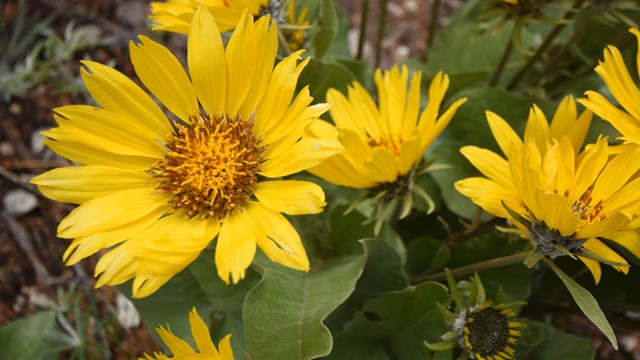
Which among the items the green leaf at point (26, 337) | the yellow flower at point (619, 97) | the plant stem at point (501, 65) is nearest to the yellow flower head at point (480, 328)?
the yellow flower at point (619, 97)

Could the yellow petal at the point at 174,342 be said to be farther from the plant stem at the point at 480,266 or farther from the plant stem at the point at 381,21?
the plant stem at the point at 381,21

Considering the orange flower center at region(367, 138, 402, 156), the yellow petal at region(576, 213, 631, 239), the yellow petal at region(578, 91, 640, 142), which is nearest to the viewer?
the yellow petal at region(576, 213, 631, 239)

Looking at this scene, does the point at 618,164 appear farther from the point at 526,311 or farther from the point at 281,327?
the point at 526,311

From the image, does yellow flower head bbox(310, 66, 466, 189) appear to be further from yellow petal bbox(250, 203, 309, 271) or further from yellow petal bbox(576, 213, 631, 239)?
yellow petal bbox(576, 213, 631, 239)

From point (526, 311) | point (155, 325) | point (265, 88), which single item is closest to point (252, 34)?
point (265, 88)

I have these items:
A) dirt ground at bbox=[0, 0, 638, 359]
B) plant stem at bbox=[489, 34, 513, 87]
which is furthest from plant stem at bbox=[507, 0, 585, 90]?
dirt ground at bbox=[0, 0, 638, 359]

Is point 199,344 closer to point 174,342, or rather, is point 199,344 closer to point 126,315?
point 174,342
